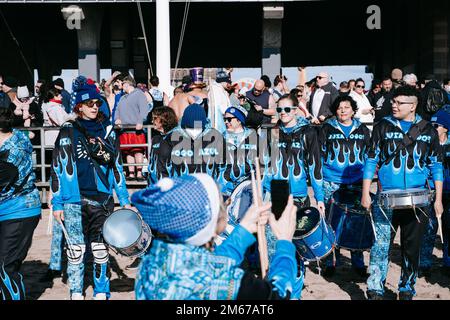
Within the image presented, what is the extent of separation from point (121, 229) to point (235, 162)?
1298mm

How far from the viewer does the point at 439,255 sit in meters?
9.45

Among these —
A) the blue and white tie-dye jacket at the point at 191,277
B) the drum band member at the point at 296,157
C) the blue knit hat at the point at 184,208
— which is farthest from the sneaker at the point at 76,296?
the blue knit hat at the point at 184,208

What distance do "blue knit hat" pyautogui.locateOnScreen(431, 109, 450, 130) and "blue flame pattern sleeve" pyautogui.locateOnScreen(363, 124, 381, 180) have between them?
1.54m

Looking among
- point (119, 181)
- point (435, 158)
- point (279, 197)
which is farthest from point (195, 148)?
point (279, 197)

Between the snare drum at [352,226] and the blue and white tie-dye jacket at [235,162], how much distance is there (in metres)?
1.09

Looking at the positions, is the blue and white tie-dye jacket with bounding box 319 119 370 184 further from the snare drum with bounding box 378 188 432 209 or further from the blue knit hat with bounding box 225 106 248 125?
the snare drum with bounding box 378 188 432 209

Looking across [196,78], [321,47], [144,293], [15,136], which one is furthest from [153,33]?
[144,293]

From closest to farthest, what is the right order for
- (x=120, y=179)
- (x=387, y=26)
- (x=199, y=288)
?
(x=199, y=288) < (x=120, y=179) < (x=387, y=26)

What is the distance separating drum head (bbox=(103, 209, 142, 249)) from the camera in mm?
6762

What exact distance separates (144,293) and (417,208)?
157 inches

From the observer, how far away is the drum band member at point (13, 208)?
20.0 ft

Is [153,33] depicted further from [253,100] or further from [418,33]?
[253,100]

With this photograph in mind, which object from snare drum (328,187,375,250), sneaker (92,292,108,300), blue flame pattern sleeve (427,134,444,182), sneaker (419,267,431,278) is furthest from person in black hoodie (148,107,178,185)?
sneaker (419,267,431,278)

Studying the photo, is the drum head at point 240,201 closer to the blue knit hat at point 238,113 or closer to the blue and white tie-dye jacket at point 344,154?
the blue knit hat at point 238,113
